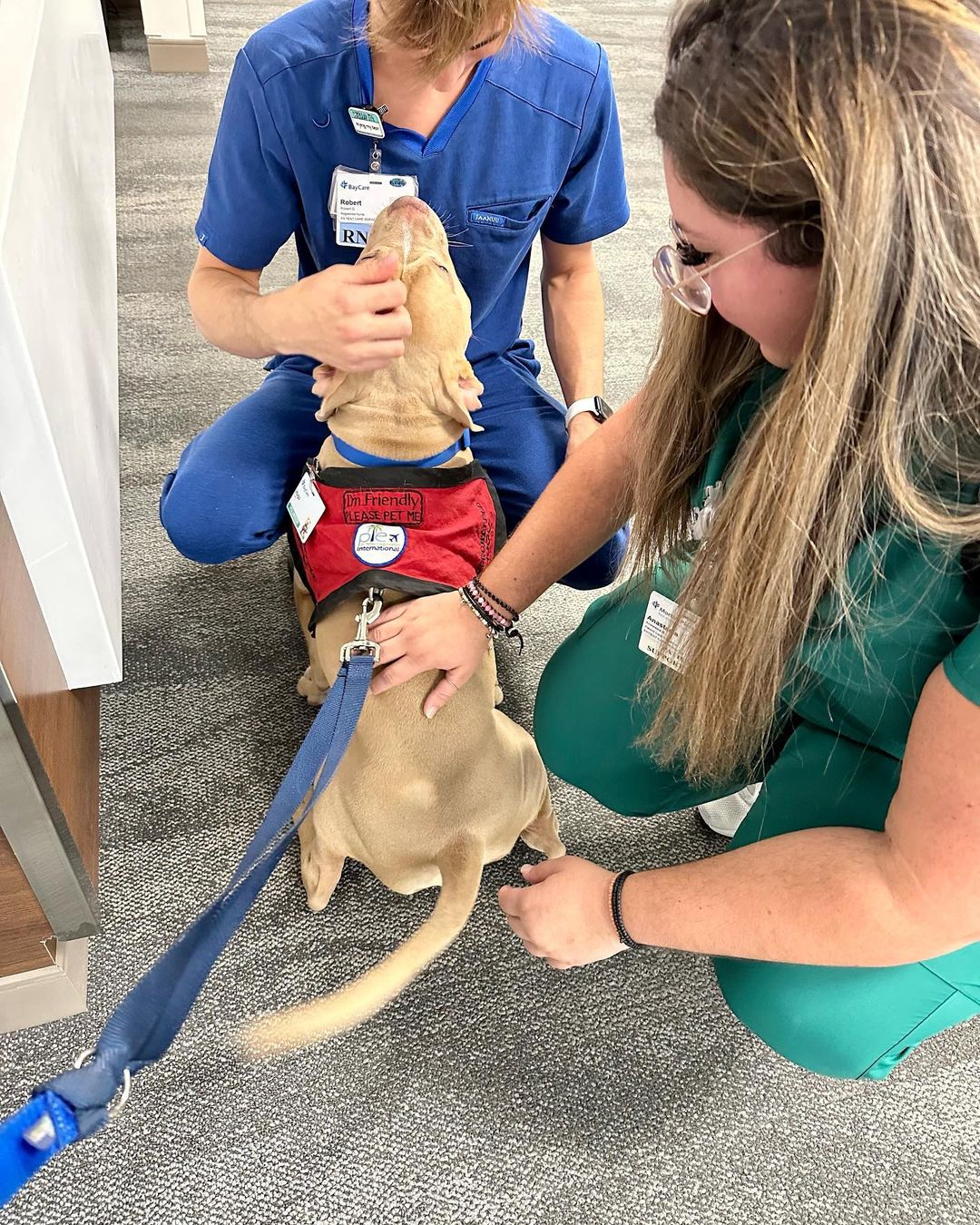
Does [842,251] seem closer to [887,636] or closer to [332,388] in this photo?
[887,636]

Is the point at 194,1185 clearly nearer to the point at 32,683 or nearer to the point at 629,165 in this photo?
the point at 32,683

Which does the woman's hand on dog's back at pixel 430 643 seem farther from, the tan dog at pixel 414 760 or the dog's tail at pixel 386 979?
the dog's tail at pixel 386 979

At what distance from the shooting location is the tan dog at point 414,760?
40.8 inches

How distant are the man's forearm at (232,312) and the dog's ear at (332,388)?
0.07 m

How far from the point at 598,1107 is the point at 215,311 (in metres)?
1.07

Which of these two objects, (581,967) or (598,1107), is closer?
(598,1107)

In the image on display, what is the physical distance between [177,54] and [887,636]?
3201mm

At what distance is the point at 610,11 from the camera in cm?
423

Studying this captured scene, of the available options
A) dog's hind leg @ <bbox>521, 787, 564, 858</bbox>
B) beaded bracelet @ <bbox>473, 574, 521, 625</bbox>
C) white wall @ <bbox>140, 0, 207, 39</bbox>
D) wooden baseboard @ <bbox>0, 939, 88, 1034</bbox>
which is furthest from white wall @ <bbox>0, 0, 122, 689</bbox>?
white wall @ <bbox>140, 0, 207, 39</bbox>

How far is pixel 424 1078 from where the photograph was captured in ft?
3.47

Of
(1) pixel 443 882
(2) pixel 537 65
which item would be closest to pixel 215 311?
(2) pixel 537 65

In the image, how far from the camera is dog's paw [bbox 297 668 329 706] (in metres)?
1.38

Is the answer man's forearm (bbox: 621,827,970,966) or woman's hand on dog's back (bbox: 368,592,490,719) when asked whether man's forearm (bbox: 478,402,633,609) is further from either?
man's forearm (bbox: 621,827,970,966)

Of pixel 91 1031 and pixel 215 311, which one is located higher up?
pixel 215 311
